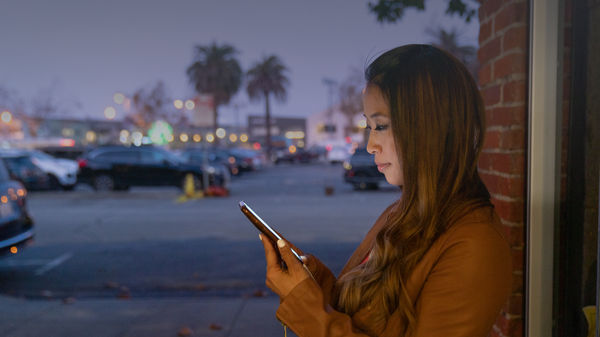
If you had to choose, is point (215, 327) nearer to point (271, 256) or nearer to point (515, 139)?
point (271, 256)

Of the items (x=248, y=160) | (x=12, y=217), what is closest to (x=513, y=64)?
(x=12, y=217)

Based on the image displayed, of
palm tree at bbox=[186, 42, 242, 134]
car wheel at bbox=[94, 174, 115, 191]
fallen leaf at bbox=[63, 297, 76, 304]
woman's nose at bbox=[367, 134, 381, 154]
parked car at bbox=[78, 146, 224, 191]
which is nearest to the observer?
woman's nose at bbox=[367, 134, 381, 154]

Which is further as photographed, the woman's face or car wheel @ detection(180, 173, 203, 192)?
car wheel @ detection(180, 173, 203, 192)

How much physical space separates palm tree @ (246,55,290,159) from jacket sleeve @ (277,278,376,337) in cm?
3865

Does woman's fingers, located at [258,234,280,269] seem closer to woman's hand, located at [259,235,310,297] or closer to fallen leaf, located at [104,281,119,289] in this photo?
woman's hand, located at [259,235,310,297]

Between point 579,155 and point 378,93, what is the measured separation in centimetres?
105

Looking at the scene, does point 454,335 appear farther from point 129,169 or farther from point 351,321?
point 129,169

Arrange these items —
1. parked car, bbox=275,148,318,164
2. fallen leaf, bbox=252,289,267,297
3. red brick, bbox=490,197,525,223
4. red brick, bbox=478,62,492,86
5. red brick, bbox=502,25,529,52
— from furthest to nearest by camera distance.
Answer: parked car, bbox=275,148,318,164, fallen leaf, bbox=252,289,267,297, red brick, bbox=478,62,492,86, red brick, bbox=490,197,525,223, red brick, bbox=502,25,529,52

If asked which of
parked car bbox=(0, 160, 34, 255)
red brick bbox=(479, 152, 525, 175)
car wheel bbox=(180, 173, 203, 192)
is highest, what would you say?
red brick bbox=(479, 152, 525, 175)

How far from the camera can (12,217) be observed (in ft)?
17.5

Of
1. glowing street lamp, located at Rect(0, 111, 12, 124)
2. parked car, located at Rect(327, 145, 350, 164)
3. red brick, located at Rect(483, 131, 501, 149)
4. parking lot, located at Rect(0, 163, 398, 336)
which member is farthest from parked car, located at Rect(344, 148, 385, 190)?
glowing street lamp, located at Rect(0, 111, 12, 124)

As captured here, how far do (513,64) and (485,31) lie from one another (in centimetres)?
43

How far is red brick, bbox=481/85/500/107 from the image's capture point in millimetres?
2045

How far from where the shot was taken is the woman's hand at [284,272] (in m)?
1.27
